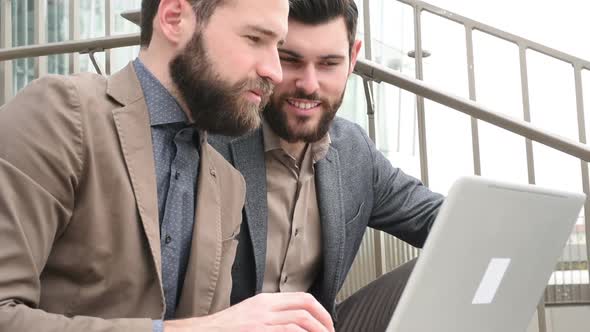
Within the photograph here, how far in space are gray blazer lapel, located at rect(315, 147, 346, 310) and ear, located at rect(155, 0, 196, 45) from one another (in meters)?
0.57

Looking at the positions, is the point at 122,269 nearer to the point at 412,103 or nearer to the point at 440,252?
the point at 440,252

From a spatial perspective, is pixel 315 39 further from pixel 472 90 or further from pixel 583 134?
pixel 583 134

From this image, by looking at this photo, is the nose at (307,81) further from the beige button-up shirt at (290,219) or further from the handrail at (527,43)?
the handrail at (527,43)

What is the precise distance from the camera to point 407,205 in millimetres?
1918

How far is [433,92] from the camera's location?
2094 millimetres

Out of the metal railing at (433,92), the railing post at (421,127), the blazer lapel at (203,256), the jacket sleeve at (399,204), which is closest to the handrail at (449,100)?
the metal railing at (433,92)

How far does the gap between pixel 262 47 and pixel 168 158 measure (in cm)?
27

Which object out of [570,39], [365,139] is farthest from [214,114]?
[570,39]

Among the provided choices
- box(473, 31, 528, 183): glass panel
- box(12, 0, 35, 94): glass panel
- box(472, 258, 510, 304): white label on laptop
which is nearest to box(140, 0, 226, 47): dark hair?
box(472, 258, 510, 304): white label on laptop

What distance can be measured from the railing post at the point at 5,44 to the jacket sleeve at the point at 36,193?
1.63m

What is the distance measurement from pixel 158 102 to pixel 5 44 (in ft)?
5.48

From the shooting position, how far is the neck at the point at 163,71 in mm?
1321

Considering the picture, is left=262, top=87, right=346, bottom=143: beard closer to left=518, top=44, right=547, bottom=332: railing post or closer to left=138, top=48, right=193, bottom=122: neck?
left=138, top=48, right=193, bottom=122: neck

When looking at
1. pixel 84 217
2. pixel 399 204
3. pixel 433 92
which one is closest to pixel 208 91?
pixel 84 217
